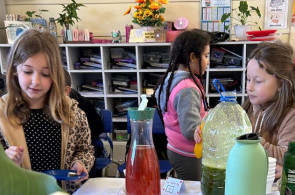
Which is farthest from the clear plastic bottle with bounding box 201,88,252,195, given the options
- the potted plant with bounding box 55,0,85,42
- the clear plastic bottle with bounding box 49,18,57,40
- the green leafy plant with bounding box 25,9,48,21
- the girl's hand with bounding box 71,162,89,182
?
the green leafy plant with bounding box 25,9,48,21

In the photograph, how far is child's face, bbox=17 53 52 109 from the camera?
1.08m

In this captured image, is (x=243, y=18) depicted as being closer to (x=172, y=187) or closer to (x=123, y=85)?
(x=123, y=85)

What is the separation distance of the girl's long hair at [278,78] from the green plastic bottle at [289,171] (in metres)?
0.47

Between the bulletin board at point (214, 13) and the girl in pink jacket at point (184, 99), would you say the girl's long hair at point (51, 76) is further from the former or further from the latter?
the bulletin board at point (214, 13)

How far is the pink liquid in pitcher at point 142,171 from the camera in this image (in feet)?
2.55

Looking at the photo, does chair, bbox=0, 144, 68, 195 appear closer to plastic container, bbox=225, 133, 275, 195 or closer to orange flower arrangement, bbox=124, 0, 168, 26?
plastic container, bbox=225, 133, 275, 195

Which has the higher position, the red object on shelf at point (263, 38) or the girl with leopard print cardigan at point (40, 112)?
the red object on shelf at point (263, 38)

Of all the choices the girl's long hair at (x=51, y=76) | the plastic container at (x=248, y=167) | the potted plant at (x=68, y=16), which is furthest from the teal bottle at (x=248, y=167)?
the potted plant at (x=68, y=16)

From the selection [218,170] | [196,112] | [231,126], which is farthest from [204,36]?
[218,170]

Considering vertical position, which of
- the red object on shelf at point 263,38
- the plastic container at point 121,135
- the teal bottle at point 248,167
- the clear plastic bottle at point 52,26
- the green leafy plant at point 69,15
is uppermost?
the green leafy plant at point 69,15

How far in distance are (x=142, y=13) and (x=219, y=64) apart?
986mm

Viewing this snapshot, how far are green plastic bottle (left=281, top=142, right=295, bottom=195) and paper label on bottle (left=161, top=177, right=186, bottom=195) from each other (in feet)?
1.14

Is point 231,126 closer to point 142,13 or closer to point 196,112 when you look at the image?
point 196,112

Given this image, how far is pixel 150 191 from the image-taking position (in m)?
0.79
